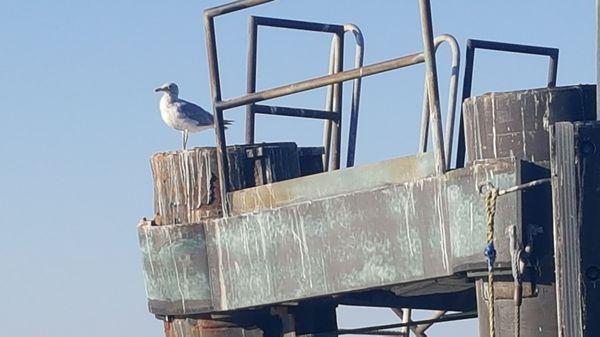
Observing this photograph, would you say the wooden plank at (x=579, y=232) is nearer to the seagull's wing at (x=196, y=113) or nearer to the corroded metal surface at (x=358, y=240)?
the corroded metal surface at (x=358, y=240)

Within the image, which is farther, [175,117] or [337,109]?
[175,117]

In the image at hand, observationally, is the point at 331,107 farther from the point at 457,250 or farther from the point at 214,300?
the point at 457,250

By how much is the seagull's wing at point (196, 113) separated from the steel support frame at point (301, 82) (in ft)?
14.5

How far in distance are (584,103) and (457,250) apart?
88 centimetres

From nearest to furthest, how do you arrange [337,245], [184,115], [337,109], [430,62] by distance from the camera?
[430,62] < [337,245] < [337,109] < [184,115]

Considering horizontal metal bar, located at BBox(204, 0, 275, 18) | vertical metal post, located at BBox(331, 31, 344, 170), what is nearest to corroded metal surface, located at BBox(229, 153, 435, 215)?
horizontal metal bar, located at BBox(204, 0, 275, 18)

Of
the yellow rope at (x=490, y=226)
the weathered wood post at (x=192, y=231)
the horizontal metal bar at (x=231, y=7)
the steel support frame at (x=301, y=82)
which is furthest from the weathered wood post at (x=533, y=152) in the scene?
the weathered wood post at (x=192, y=231)

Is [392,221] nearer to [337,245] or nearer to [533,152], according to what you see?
[337,245]

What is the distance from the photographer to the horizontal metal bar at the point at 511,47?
10125 mm

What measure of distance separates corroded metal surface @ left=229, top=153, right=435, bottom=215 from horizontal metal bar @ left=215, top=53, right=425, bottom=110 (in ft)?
1.53

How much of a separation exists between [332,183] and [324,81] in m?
0.54

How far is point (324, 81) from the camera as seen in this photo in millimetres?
8367

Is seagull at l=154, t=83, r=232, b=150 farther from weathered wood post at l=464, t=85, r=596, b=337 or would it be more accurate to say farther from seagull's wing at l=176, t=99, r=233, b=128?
weathered wood post at l=464, t=85, r=596, b=337

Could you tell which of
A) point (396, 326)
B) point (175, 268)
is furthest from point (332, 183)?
point (396, 326)
